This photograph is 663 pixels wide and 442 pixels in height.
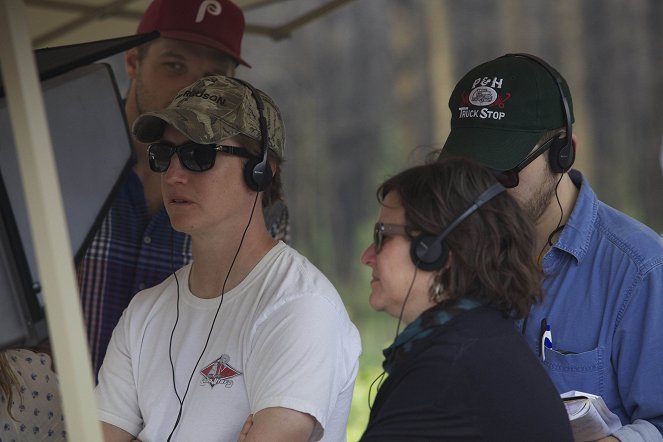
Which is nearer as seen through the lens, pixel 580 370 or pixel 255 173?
pixel 580 370

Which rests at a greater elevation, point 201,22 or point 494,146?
point 201,22

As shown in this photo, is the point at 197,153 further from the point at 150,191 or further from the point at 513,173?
the point at 150,191

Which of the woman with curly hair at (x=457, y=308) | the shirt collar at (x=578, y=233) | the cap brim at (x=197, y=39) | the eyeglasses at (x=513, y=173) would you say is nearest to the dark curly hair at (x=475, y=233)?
the woman with curly hair at (x=457, y=308)

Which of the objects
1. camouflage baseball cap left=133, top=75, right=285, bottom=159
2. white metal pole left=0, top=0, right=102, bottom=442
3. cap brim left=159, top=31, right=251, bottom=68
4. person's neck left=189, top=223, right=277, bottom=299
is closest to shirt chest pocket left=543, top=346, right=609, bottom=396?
person's neck left=189, top=223, right=277, bottom=299

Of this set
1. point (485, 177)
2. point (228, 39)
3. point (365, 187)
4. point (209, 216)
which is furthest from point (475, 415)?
point (365, 187)

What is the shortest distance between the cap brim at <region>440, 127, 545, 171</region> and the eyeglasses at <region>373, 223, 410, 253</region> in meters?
0.44

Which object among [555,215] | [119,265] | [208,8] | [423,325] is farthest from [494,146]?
[208,8]

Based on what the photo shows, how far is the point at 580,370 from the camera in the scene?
2.16 metres

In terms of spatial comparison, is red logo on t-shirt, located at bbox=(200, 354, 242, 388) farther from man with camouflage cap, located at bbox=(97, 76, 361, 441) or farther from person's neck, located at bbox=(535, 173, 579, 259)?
person's neck, located at bbox=(535, 173, 579, 259)

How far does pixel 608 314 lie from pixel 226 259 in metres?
0.91

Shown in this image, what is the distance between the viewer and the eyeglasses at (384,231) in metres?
1.77

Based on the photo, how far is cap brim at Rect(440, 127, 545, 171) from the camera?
7.09ft

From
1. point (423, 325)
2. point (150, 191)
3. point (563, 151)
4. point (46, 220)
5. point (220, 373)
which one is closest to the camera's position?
point (46, 220)

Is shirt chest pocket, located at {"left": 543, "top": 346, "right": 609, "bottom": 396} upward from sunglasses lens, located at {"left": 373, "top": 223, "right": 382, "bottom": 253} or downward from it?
downward
